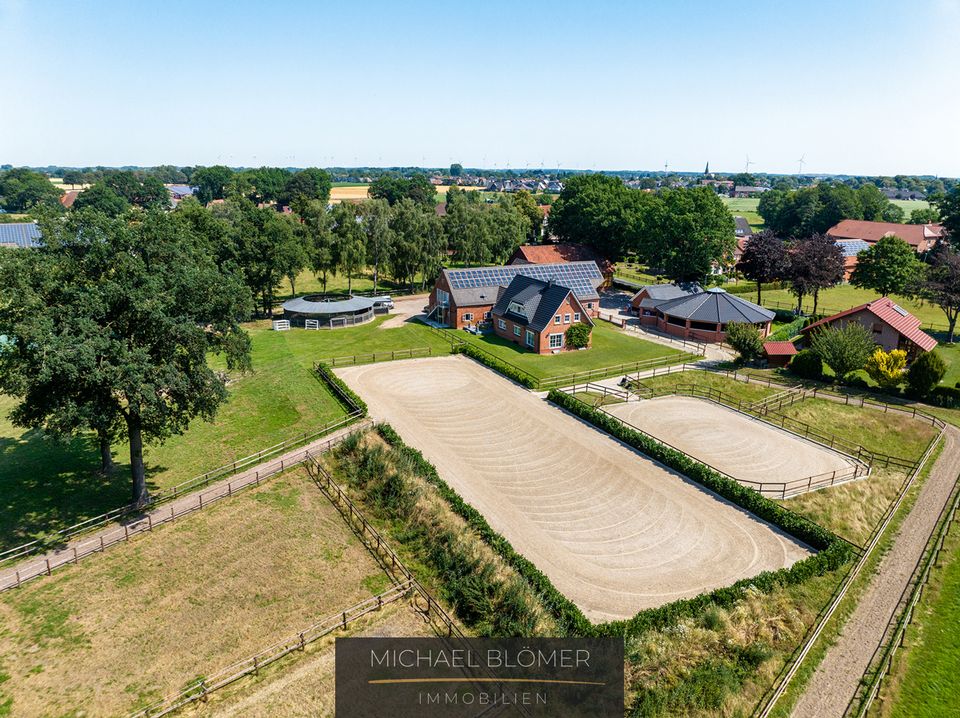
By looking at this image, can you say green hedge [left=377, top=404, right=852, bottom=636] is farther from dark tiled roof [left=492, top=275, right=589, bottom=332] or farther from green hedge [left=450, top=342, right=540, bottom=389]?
dark tiled roof [left=492, top=275, right=589, bottom=332]

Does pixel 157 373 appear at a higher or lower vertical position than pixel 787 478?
higher

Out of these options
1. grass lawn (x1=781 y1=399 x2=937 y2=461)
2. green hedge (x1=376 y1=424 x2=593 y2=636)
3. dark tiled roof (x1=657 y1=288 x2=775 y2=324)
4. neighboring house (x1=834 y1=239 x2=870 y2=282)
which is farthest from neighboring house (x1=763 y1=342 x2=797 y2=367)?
neighboring house (x1=834 y1=239 x2=870 y2=282)

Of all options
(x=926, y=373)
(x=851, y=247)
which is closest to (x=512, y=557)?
(x=926, y=373)

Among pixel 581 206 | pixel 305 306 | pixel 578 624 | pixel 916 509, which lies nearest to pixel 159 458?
pixel 578 624

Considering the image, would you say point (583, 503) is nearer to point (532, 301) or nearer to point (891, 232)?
point (532, 301)

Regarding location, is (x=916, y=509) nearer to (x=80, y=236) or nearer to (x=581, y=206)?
(x=80, y=236)

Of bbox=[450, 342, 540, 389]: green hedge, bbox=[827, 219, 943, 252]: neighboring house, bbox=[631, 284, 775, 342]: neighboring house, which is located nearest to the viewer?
bbox=[450, 342, 540, 389]: green hedge
